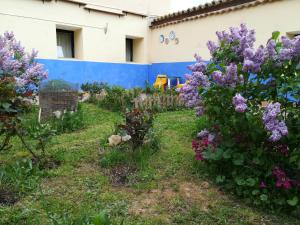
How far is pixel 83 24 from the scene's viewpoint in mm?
10086

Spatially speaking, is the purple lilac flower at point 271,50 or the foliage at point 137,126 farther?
the foliage at point 137,126

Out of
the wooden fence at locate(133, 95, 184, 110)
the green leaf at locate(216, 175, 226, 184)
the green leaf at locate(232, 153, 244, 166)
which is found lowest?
the green leaf at locate(216, 175, 226, 184)

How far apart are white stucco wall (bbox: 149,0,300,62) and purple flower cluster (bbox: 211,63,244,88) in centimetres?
561

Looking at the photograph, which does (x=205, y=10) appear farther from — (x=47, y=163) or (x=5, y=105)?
(x=5, y=105)

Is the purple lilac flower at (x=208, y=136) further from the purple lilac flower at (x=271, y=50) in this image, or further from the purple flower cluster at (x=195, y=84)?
the purple lilac flower at (x=271, y=50)

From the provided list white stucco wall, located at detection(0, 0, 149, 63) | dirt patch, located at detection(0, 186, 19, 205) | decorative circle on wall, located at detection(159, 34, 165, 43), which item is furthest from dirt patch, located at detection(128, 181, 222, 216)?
decorative circle on wall, located at detection(159, 34, 165, 43)

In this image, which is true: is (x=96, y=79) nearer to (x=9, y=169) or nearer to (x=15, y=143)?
(x=15, y=143)

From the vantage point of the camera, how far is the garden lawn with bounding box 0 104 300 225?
269 cm

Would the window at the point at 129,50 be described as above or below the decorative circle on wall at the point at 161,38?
below

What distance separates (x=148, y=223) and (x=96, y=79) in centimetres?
847

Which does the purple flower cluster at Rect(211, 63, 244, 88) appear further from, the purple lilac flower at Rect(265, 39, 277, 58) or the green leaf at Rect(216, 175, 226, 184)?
the green leaf at Rect(216, 175, 226, 184)

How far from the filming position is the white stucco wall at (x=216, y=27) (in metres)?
7.64

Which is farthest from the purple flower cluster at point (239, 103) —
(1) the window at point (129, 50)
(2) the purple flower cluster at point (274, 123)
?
(1) the window at point (129, 50)

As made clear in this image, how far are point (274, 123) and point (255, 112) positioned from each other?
0.91ft
